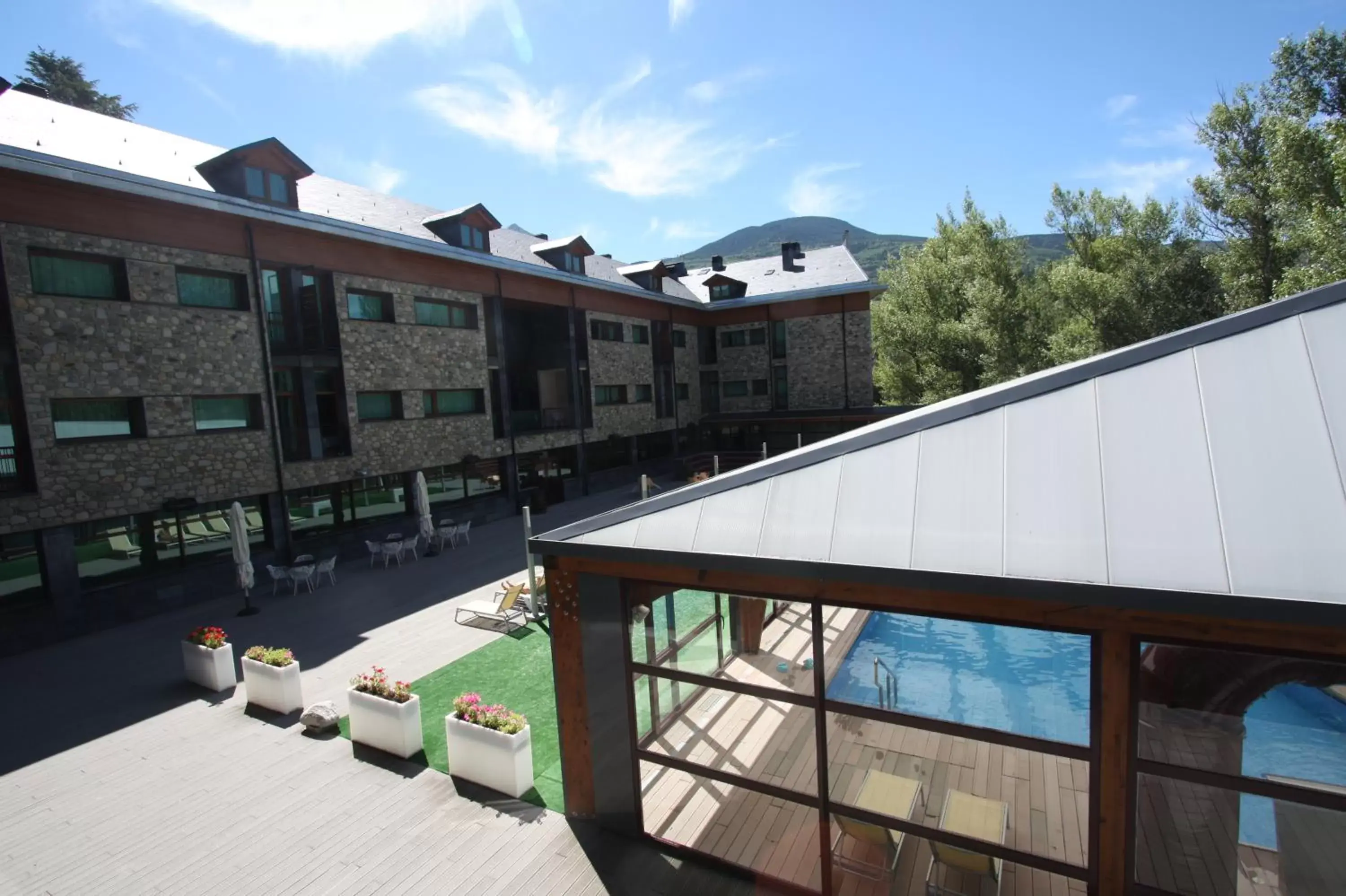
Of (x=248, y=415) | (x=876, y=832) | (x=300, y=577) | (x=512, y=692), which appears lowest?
(x=512, y=692)

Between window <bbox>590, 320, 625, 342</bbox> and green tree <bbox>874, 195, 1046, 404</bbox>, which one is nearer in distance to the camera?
window <bbox>590, 320, 625, 342</bbox>

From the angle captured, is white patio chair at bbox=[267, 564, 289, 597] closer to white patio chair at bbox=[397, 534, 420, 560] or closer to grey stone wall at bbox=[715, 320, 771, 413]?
white patio chair at bbox=[397, 534, 420, 560]

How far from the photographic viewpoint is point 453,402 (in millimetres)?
19953

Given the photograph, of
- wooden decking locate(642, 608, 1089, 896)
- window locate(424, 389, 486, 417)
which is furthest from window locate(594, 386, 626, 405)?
wooden decking locate(642, 608, 1089, 896)

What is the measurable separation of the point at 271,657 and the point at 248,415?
27.5 feet

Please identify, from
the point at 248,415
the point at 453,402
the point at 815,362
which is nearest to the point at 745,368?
the point at 815,362

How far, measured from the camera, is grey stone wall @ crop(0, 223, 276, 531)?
11.5 m

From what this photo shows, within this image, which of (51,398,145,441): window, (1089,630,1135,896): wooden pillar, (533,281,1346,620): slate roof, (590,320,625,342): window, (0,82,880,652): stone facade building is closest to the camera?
(533,281,1346,620): slate roof

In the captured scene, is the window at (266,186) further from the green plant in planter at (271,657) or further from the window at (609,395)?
the window at (609,395)

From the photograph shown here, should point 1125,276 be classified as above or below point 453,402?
above

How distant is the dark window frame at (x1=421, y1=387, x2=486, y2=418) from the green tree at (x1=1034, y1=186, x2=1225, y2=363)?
27.6 m

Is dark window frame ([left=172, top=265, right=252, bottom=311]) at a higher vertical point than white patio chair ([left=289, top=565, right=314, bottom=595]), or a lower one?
higher

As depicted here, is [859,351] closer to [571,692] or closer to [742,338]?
[742,338]

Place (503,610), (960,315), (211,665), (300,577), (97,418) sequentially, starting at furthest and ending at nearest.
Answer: (960,315)
(300,577)
(97,418)
(503,610)
(211,665)
